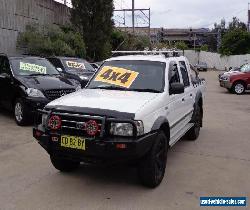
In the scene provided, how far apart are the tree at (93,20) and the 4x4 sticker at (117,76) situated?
17.2 m

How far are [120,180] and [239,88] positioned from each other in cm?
1489

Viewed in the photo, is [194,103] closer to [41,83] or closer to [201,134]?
[201,134]

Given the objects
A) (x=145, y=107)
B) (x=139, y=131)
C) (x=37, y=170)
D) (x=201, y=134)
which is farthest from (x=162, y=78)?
(x=201, y=134)

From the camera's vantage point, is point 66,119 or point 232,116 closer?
point 66,119

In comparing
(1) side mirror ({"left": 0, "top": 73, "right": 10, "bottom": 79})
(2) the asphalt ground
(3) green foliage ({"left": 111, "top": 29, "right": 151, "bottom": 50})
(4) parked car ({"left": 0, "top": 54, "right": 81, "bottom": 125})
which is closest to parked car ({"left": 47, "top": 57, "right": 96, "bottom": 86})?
(4) parked car ({"left": 0, "top": 54, "right": 81, "bottom": 125})

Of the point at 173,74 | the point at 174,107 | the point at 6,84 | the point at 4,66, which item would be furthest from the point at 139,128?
the point at 4,66

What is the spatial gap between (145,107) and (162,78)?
47.2 inches

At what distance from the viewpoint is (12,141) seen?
781 centimetres

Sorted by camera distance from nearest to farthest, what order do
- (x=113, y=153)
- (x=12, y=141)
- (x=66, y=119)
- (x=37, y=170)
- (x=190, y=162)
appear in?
(x=113, y=153), (x=66, y=119), (x=37, y=170), (x=190, y=162), (x=12, y=141)

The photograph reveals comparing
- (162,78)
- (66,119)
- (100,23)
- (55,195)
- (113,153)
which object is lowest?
(55,195)

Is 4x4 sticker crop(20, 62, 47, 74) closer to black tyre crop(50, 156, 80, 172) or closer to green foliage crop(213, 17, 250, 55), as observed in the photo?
black tyre crop(50, 156, 80, 172)

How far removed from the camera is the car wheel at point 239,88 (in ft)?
62.8

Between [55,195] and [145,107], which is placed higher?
[145,107]

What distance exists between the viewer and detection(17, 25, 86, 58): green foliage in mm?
18203
